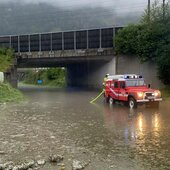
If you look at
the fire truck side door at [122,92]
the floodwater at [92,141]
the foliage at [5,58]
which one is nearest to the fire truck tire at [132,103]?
the fire truck side door at [122,92]

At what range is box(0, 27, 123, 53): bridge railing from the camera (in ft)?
150

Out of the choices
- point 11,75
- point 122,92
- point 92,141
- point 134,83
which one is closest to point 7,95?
point 122,92

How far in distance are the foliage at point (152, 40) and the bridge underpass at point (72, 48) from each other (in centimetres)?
272

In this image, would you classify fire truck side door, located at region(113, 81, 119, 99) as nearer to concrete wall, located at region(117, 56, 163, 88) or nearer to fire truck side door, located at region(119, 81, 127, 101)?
fire truck side door, located at region(119, 81, 127, 101)

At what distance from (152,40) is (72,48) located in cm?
1256

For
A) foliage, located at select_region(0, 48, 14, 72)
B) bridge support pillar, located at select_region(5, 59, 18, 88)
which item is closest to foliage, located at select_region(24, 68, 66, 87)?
bridge support pillar, located at select_region(5, 59, 18, 88)

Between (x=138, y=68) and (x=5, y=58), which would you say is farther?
(x=5, y=58)

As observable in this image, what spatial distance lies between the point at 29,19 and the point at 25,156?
63086 mm

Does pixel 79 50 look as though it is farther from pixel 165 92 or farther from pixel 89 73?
pixel 165 92

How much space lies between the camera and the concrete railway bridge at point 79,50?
44281mm

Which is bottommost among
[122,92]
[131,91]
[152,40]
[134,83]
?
[122,92]

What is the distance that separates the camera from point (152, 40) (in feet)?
126

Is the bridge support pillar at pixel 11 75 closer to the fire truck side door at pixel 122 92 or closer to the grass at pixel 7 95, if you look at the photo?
the grass at pixel 7 95

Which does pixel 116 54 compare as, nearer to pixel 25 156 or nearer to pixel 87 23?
pixel 87 23
